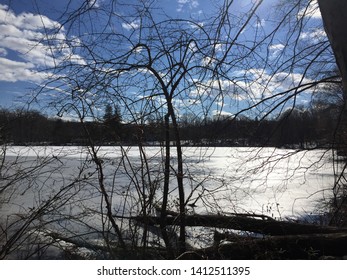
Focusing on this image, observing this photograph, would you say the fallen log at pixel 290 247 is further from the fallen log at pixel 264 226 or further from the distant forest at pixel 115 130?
the distant forest at pixel 115 130

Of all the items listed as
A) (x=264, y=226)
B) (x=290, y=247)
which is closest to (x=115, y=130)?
(x=290, y=247)

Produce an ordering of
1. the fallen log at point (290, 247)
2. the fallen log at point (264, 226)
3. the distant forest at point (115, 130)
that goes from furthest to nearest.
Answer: the fallen log at point (264, 226) < the fallen log at point (290, 247) < the distant forest at point (115, 130)

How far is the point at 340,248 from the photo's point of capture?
4230 mm

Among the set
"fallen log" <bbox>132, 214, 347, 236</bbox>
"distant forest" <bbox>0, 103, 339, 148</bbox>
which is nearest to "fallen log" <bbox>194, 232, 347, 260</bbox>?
"fallen log" <bbox>132, 214, 347, 236</bbox>

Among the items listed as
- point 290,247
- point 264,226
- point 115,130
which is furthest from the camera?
point 264,226

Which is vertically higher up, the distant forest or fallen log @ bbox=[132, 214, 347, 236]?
the distant forest

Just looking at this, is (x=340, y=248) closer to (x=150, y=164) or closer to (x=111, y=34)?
(x=150, y=164)

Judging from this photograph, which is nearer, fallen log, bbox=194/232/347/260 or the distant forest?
the distant forest

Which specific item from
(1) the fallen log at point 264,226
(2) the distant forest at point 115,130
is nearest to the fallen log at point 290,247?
(1) the fallen log at point 264,226

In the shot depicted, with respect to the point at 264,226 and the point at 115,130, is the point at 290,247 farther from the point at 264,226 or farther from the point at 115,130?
the point at 115,130

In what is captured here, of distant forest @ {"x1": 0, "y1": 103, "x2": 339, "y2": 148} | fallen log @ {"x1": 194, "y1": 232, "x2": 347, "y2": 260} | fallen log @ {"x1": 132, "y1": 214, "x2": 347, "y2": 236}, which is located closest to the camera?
distant forest @ {"x1": 0, "y1": 103, "x2": 339, "y2": 148}

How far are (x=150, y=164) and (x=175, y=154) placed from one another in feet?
1.90

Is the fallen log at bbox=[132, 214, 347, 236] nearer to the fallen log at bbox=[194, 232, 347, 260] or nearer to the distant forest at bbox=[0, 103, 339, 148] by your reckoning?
the fallen log at bbox=[194, 232, 347, 260]

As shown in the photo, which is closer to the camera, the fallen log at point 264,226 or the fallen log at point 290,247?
the fallen log at point 290,247
